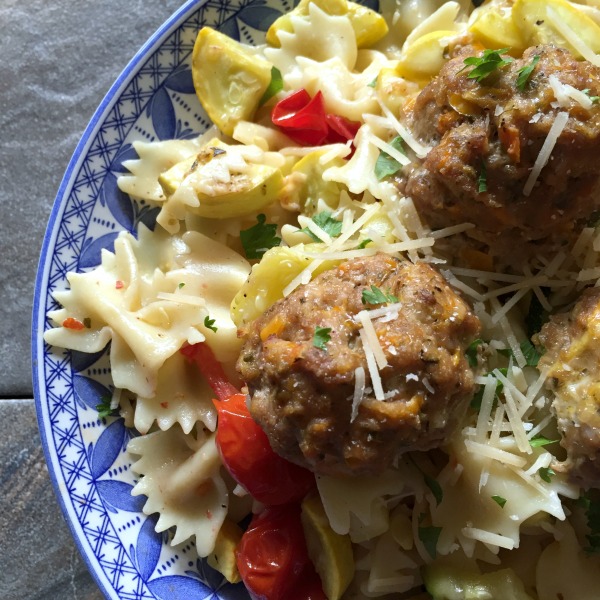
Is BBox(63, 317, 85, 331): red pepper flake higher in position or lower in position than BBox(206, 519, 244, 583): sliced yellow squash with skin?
higher

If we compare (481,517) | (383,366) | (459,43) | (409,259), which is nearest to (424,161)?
(409,259)

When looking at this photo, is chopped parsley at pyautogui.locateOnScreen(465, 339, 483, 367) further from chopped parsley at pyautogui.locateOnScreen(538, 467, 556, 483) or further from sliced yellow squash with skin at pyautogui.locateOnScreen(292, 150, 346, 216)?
sliced yellow squash with skin at pyautogui.locateOnScreen(292, 150, 346, 216)

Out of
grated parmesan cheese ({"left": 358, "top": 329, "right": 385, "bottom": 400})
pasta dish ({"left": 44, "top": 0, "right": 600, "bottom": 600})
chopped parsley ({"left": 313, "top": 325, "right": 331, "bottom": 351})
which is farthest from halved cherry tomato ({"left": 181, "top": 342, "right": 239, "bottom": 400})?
grated parmesan cheese ({"left": 358, "top": 329, "right": 385, "bottom": 400})

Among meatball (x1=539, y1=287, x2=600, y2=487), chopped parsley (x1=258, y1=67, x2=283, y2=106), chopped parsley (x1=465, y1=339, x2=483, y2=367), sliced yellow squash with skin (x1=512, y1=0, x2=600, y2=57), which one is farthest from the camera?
chopped parsley (x1=258, y1=67, x2=283, y2=106)

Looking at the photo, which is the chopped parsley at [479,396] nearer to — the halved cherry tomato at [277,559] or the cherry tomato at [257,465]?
the cherry tomato at [257,465]

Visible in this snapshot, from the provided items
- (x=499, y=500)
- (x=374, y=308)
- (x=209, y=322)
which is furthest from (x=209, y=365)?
(x=499, y=500)

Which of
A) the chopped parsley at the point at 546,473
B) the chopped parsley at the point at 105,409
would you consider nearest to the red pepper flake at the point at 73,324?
the chopped parsley at the point at 105,409
